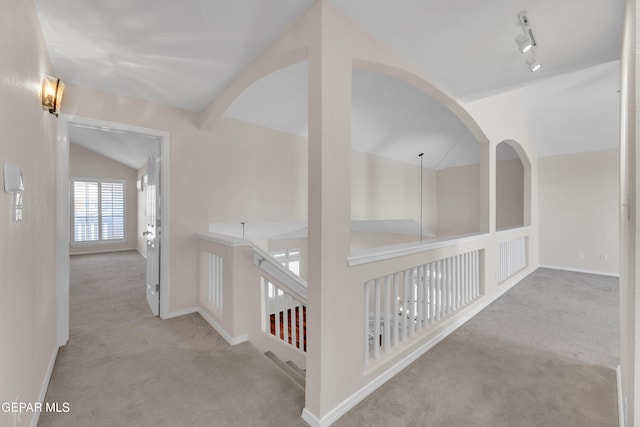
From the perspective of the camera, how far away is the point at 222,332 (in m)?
2.56

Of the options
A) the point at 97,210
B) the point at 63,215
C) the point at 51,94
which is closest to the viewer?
the point at 51,94

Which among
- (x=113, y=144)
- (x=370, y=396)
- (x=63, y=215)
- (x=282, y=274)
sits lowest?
(x=370, y=396)

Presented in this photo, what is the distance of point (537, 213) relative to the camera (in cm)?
546

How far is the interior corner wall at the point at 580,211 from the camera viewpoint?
15.9 feet

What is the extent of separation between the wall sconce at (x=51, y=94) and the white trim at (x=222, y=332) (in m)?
2.16

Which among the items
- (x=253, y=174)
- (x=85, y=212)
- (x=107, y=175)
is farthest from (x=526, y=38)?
(x=85, y=212)

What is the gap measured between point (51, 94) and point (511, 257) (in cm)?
571

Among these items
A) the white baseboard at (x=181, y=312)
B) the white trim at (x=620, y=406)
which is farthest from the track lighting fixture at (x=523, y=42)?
the white baseboard at (x=181, y=312)

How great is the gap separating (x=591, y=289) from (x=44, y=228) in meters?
6.47

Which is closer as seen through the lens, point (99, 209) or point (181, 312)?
point (181, 312)

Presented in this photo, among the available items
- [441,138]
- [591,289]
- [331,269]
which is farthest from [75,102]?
[591,289]

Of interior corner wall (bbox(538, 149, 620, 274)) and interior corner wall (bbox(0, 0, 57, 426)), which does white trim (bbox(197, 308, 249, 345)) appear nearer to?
interior corner wall (bbox(0, 0, 57, 426))

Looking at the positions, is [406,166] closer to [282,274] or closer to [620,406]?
[282,274]

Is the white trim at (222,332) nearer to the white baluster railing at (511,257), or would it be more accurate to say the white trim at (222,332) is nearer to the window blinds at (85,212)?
the white baluster railing at (511,257)
